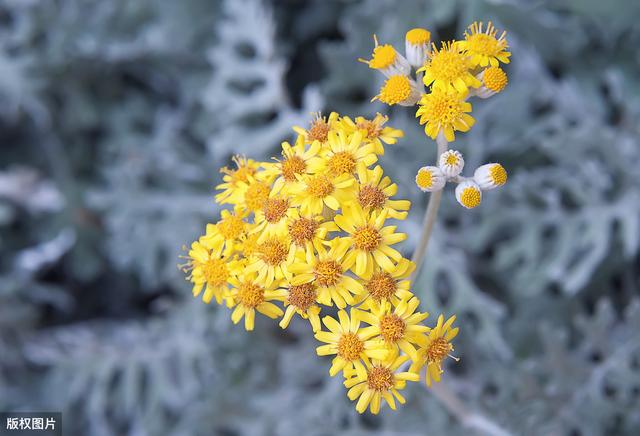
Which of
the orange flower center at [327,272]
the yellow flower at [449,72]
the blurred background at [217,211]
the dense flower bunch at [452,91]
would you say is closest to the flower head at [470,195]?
the dense flower bunch at [452,91]

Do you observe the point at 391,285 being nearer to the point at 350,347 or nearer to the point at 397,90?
the point at 350,347

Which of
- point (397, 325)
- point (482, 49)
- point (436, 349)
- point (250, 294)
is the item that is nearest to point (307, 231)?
point (250, 294)

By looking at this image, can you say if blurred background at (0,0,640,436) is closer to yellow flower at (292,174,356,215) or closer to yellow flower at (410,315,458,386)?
yellow flower at (410,315,458,386)

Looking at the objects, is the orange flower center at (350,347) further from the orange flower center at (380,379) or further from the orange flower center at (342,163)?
the orange flower center at (342,163)

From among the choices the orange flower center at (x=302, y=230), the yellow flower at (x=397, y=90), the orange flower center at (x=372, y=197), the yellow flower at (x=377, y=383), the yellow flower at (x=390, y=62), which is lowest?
the yellow flower at (x=377, y=383)

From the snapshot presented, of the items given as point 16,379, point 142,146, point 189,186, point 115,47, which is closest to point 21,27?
point 115,47

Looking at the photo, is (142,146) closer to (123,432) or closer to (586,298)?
(123,432)
